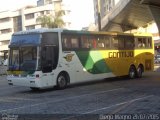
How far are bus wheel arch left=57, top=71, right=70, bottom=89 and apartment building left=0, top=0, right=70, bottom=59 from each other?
88014 millimetres

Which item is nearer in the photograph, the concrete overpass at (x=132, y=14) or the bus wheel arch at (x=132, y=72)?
the bus wheel arch at (x=132, y=72)

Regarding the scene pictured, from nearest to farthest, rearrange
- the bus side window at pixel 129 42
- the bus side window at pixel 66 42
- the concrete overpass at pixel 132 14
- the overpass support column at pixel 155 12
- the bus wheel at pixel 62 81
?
the bus wheel at pixel 62 81
the bus side window at pixel 66 42
the bus side window at pixel 129 42
the overpass support column at pixel 155 12
the concrete overpass at pixel 132 14

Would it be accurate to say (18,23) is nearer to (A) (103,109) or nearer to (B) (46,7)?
(B) (46,7)

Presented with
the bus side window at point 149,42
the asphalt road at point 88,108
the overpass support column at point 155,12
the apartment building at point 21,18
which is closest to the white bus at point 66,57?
the bus side window at point 149,42

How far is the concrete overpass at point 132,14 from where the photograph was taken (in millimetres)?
31844

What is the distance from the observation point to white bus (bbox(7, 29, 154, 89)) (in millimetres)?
20000

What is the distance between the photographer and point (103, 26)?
54.4 meters

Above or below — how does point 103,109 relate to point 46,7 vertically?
below

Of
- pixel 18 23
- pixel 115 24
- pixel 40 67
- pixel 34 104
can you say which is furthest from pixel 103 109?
pixel 18 23

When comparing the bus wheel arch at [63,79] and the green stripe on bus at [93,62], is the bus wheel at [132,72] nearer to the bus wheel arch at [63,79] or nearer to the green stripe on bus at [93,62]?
the green stripe on bus at [93,62]

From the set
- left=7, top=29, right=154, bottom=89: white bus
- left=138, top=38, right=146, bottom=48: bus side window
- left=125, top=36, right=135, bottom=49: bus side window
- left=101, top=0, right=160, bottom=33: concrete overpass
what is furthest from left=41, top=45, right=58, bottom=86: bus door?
left=101, top=0, right=160, bottom=33: concrete overpass

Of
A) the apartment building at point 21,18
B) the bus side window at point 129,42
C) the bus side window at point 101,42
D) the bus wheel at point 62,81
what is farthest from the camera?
the apartment building at point 21,18

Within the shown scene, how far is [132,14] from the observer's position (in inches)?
1634

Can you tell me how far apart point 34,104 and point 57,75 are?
5979mm
